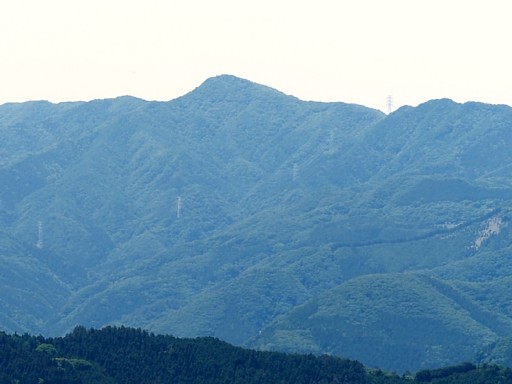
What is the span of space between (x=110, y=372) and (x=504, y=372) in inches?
1553

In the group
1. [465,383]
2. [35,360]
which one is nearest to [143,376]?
[35,360]

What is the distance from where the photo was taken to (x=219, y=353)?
509 ft

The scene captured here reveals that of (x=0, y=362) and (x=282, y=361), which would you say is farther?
(x=282, y=361)

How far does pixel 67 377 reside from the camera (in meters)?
139

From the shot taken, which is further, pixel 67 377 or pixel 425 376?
pixel 425 376

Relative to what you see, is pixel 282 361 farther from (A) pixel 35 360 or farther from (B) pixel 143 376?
(A) pixel 35 360

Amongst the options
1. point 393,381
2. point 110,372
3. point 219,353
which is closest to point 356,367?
point 393,381

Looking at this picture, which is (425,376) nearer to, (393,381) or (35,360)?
(393,381)

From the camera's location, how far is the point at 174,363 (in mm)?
151375

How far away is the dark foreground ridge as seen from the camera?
5689 inches

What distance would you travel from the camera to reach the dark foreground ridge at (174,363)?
474 feet

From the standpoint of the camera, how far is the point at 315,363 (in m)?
153

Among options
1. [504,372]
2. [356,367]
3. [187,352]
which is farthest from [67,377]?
[504,372]

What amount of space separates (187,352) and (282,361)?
960cm
